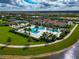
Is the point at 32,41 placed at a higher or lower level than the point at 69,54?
higher

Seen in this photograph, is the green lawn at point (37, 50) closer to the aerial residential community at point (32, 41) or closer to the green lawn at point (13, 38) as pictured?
the aerial residential community at point (32, 41)

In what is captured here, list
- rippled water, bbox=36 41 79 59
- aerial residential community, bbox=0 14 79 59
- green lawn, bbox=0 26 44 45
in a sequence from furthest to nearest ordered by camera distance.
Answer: green lawn, bbox=0 26 44 45
aerial residential community, bbox=0 14 79 59
rippled water, bbox=36 41 79 59

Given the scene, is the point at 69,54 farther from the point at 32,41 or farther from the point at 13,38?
the point at 13,38

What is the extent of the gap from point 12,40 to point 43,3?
34.4 m

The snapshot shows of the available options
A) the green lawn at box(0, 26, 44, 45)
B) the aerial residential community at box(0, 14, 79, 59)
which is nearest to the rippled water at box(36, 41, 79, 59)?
the aerial residential community at box(0, 14, 79, 59)

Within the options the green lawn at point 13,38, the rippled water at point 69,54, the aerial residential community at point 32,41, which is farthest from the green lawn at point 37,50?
the green lawn at point 13,38

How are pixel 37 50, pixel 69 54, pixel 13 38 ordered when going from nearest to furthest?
1. pixel 37 50
2. pixel 69 54
3. pixel 13 38

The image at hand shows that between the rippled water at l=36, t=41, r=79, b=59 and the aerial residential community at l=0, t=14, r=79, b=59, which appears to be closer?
the rippled water at l=36, t=41, r=79, b=59

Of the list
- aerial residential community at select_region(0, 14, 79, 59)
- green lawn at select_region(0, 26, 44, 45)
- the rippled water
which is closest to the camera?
the rippled water

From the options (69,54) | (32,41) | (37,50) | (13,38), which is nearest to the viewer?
(37,50)

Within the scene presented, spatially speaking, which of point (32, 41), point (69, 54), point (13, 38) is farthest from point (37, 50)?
point (13, 38)

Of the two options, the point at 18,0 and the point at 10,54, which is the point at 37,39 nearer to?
the point at 10,54

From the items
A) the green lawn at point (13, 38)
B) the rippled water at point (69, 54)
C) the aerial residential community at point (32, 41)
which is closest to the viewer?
the rippled water at point (69, 54)

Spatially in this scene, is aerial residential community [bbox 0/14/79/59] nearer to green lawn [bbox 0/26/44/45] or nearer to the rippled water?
green lawn [bbox 0/26/44/45]
